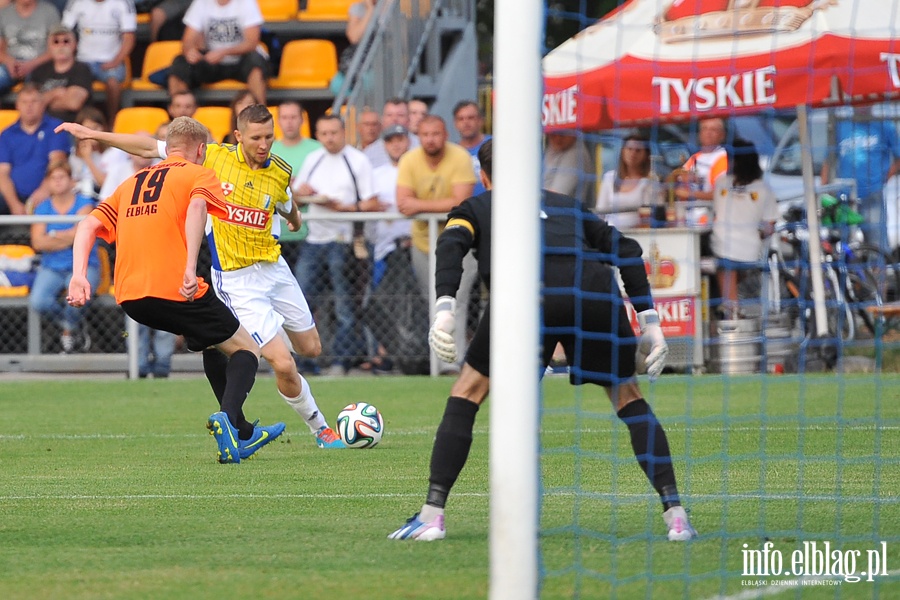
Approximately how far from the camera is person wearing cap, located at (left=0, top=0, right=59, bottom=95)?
1864 cm

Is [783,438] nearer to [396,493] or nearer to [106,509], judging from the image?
[396,493]

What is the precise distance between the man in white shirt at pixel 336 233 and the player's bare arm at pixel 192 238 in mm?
6121

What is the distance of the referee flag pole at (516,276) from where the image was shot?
461cm

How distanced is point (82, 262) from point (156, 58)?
1087 cm

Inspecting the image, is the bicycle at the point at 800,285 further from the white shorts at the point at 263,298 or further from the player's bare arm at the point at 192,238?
the player's bare arm at the point at 192,238

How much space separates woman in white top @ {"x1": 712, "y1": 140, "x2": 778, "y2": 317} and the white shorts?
5.00m

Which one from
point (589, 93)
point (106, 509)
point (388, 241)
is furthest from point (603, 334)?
point (388, 241)

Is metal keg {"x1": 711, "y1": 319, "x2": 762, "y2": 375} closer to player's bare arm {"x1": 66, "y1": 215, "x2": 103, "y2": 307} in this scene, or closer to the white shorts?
the white shorts

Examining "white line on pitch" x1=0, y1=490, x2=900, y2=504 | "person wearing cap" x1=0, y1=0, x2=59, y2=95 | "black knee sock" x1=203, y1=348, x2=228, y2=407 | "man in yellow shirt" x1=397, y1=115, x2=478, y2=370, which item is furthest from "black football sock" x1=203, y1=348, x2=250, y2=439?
"person wearing cap" x1=0, y1=0, x2=59, y2=95

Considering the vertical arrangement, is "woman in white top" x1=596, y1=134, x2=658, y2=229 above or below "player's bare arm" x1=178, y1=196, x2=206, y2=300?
above

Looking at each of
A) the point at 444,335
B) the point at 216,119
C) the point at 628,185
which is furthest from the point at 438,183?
the point at 444,335

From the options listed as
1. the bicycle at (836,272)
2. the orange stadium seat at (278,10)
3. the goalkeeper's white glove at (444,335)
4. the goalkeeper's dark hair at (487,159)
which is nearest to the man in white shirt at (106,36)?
the orange stadium seat at (278,10)

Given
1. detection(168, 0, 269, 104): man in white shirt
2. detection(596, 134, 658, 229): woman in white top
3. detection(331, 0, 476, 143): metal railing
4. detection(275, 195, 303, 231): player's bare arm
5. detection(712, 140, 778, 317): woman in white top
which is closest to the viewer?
detection(275, 195, 303, 231): player's bare arm

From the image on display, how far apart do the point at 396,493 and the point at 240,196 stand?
294 cm
